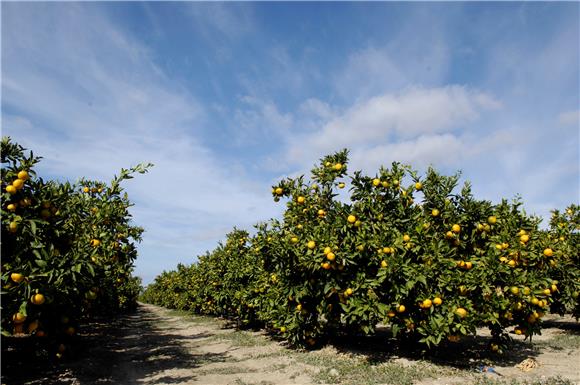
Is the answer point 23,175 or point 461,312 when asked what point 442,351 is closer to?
point 461,312

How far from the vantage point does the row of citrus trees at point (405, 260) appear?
681cm

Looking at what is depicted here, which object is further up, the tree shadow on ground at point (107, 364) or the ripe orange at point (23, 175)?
the ripe orange at point (23, 175)

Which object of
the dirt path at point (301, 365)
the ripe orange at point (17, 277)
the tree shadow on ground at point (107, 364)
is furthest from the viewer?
the tree shadow on ground at point (107, 364)

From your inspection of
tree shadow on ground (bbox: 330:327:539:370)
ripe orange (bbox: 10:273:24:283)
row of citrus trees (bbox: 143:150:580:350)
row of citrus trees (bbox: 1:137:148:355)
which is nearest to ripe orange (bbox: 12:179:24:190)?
row of citrus trees (bbox: 1:137:148:355)

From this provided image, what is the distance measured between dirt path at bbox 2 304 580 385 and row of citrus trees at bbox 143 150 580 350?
1.97ft

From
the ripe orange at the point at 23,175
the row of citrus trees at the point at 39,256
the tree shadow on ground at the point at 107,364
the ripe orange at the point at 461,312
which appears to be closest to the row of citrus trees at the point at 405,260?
the ripe orange at the point at 461,312

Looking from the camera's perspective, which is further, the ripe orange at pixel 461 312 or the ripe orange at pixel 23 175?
the ripe orange at pixel 461 312

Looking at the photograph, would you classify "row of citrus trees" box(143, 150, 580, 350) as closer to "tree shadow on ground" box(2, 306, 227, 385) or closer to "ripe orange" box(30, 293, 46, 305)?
"tree shadow on ground" box(2, 306, 227, 385)

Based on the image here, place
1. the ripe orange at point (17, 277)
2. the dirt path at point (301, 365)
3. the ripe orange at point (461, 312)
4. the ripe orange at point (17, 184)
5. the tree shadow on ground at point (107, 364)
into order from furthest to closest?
1. the tree shadow on ground at point (107, 364)
2. the dirt path at point (301, 365)
3. the ripe orange at point (461, 312)
4. the ripe orange at point (17, 184)
5. the ripe orange at point (17, 277)

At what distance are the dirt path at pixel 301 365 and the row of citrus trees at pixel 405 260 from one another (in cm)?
60

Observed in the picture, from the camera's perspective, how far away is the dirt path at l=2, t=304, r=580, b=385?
21.5ft

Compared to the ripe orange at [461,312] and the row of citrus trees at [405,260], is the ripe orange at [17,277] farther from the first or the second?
the ripe orange at [461,312]

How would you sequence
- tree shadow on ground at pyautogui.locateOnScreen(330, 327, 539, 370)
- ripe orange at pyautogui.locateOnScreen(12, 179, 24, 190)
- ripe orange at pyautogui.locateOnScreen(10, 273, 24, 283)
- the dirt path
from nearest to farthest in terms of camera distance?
ripe orange at pyautogui.locateOnScreen(10, 273, 24, 283) → ripe orange at pyautogui.locateOnScreen(12, 179, 24, 190) → the dirt path → tree shadow on ground at pyautogui.locateOnScreen(330, 327, 539, 370)

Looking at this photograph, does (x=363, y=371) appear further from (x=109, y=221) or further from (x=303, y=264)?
(x=109, y=221)
